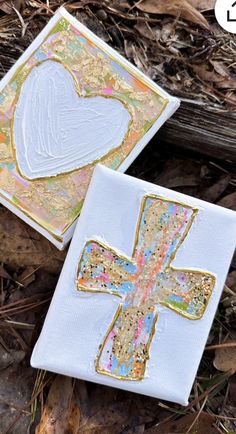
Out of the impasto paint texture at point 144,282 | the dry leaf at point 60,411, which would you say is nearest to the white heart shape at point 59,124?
the impasto paint texture at point 144,282

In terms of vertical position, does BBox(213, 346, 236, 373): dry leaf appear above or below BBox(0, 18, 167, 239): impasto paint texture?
below

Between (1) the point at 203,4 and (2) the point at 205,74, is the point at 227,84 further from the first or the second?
(1) the point at 203,4

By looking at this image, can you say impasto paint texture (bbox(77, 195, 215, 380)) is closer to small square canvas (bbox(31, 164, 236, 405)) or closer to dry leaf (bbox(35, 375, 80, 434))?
small square canvas (bbox(31, 164, 236, 405))

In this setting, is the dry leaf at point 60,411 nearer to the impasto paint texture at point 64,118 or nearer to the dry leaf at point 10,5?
the impasto paint texture at point 64,118

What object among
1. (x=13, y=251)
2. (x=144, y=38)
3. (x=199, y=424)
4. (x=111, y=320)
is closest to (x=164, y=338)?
(x=111, y=320)

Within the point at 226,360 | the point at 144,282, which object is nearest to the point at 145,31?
the point at 144,282

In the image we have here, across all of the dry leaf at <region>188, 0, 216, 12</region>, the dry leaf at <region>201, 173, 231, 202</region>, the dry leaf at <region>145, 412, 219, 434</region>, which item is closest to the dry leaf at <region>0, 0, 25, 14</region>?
the dry leaf at <region>188, 0, 216, 12</region>
